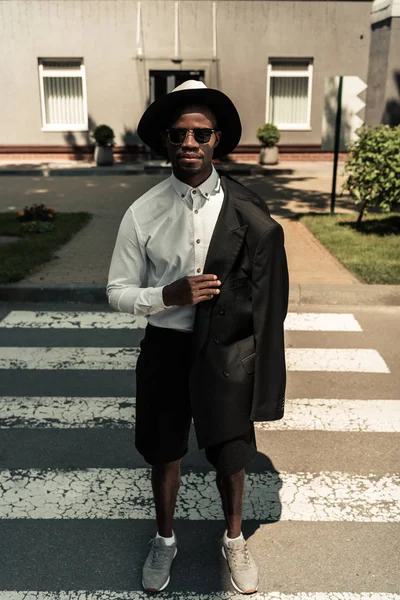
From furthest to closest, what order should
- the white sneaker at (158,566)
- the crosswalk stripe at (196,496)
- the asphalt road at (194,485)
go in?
1. the crosswalk stripe at (196,496)
2. the asphalt road at (194,485)
3. the white sneaker at (158,566)

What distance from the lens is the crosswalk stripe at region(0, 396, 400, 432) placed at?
4.64 metres

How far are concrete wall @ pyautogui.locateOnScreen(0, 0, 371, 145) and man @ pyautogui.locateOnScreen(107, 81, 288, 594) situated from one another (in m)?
20.4

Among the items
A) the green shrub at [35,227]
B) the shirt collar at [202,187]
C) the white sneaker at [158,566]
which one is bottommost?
the white sneaker at [158,566]

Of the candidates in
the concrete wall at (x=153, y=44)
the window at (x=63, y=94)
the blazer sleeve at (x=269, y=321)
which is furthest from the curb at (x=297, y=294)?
the window at (x=63, y=94)

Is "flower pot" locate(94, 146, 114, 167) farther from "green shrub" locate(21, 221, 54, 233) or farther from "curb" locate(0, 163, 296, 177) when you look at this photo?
"green shrub" locate(21, 221, 54, 233)

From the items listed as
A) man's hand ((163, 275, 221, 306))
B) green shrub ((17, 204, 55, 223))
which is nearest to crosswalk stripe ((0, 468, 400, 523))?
man's hand ((163, 275, 221, 306))

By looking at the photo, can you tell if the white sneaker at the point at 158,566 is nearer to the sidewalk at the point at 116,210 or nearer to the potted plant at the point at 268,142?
the sidewalk at the point at 116,210

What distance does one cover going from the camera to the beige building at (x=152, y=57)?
21453 millimetres

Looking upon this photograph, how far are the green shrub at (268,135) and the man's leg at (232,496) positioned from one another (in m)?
19.5

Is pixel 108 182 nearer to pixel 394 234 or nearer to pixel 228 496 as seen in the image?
pixel 394 234

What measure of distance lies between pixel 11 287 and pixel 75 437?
3.74 metres

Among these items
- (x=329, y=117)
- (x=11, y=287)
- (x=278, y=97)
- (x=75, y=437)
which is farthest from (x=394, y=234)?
(x=278, y=97)

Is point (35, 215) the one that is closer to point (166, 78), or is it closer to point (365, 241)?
point (365, 241)

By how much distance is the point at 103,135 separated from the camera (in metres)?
21.2
